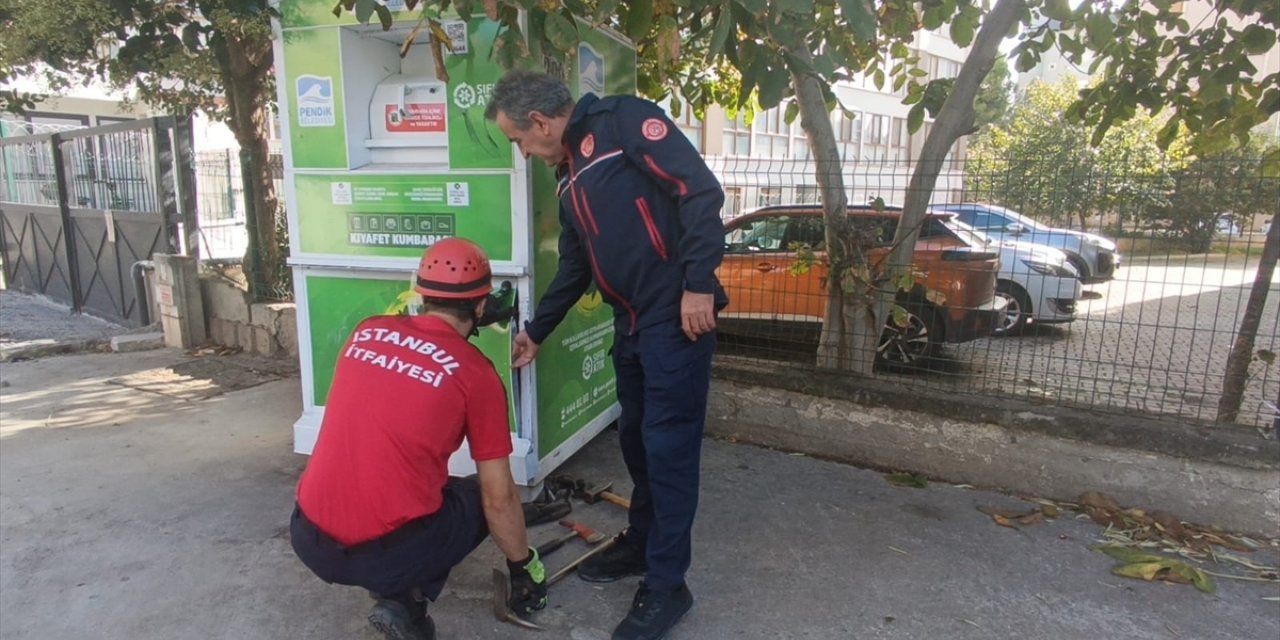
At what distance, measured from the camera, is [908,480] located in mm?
3861

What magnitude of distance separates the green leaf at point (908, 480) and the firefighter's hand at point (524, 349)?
2022mm

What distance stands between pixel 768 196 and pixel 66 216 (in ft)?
26.2

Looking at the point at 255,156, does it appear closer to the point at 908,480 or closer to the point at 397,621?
the point at 397,621

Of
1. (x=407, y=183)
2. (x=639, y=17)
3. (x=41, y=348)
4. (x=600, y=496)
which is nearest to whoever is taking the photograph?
(x=639, y=17)

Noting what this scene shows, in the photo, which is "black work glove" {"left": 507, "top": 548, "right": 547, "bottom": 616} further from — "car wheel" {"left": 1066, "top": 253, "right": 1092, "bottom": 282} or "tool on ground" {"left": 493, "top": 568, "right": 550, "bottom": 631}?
"car wheel" {"left": 1066, "top": 253, "right": 1092, "bottom": 282}

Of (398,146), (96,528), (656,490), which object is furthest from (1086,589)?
(96,528)

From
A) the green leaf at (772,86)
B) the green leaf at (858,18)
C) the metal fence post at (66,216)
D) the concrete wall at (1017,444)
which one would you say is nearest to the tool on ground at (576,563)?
the concrete wall at (1017,444)

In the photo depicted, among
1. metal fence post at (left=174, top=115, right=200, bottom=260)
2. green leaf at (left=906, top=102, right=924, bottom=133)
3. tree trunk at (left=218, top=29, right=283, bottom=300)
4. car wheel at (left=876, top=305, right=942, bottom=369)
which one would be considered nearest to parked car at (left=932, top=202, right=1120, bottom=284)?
green leaf at (left=906, top=102, right=924, bottom=133)

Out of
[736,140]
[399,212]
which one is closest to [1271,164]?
[399,212]

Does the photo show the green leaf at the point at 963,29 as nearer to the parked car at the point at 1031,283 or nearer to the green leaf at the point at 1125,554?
the parked car at the point at 1031,283

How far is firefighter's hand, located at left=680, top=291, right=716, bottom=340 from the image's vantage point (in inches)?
92.0

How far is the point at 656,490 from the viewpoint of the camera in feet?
8.23

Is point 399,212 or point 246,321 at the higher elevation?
point 399,212

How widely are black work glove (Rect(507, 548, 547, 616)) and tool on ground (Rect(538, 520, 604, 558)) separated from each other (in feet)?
1.67
